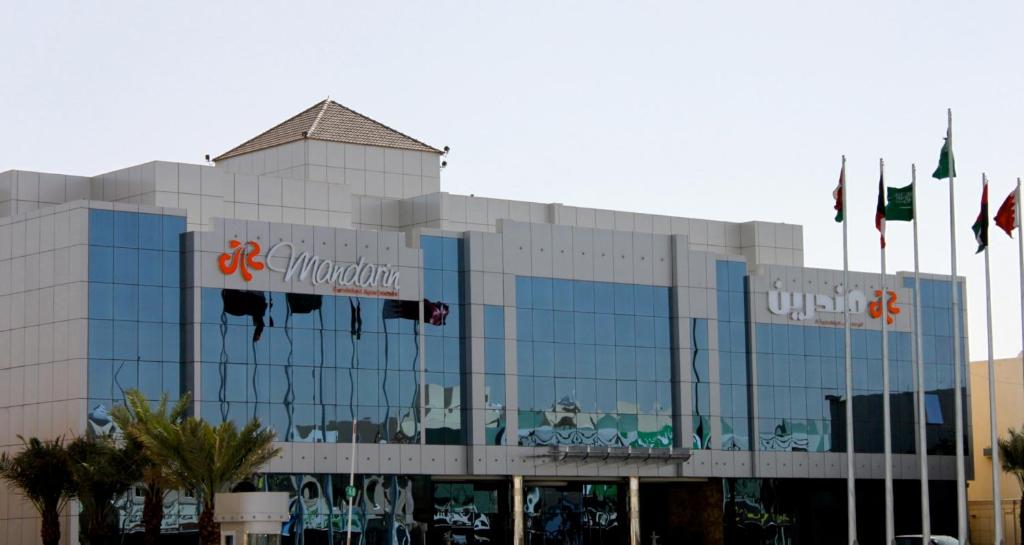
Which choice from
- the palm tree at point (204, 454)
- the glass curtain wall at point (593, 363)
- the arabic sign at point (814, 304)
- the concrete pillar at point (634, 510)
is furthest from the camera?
the arabic sign at point (814, 304)

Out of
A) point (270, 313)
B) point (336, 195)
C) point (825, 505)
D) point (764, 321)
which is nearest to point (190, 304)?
point (270, 313)

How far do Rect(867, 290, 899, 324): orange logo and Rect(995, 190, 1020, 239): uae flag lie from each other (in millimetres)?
20785

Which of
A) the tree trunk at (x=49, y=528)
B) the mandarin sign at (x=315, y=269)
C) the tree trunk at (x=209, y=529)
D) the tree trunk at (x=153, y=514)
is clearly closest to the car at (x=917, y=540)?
the mandarin sign at (x=315, y=269)

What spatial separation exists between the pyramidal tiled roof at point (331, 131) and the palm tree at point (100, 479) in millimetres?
19667

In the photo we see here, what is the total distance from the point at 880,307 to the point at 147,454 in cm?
4028

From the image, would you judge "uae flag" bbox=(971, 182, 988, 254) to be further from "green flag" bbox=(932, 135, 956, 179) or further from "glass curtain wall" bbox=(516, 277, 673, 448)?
"glass curtain wall" bbox=(516, 277, 673, 448)

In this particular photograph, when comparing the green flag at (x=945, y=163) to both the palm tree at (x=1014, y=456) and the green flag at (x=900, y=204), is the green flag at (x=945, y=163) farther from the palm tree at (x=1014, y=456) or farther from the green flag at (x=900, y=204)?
the palm tree at (x=1014, y=456)

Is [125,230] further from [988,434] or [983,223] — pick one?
[988,434]

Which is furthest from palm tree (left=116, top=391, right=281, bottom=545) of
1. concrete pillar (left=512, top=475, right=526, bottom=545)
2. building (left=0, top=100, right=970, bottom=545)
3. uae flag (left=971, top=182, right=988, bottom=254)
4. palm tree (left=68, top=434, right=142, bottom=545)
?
uae flag (left=971, top=182, right=988, bottom=254)

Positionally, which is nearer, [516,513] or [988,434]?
[516,513]

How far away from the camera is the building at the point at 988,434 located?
9512 centimetres

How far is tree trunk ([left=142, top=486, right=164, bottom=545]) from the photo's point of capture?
62.2 m

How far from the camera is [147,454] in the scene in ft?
199

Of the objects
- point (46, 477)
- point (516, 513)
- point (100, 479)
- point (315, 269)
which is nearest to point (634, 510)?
point (516, 513)
